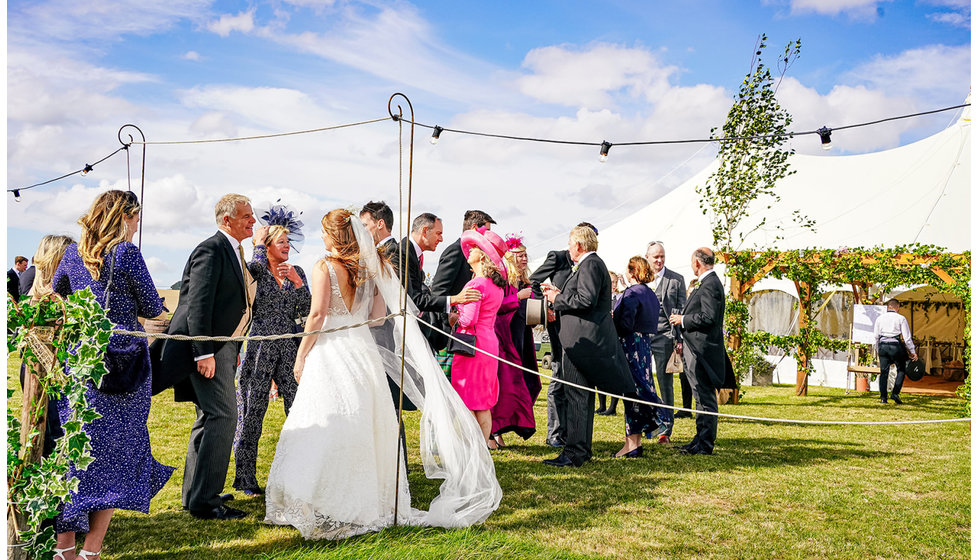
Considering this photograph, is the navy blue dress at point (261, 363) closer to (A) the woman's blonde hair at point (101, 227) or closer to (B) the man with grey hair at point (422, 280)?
(B) the man with grey hair at point (422, 280)

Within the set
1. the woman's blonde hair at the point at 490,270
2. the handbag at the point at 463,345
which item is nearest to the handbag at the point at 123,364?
the handbag at the point at 463,345

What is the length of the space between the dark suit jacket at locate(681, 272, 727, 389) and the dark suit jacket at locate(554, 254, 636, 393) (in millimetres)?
1032

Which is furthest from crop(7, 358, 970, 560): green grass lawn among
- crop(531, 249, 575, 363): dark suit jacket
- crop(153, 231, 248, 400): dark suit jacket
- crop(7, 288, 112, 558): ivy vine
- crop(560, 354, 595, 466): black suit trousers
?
crop(531, 249, 575, 363): dark suit jacket

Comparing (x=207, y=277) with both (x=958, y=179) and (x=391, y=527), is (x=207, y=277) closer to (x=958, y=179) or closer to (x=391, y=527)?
(x=391, y=527)

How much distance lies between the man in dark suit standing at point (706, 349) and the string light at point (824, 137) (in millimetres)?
1472

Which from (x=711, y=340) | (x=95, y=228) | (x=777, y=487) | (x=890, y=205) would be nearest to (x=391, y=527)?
(x=95, y=228)

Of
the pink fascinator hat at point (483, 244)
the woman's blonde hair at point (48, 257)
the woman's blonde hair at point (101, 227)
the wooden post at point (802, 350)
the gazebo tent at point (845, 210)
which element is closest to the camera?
the woman's blonde hair at point (101, 227)

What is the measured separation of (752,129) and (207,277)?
8.74 m

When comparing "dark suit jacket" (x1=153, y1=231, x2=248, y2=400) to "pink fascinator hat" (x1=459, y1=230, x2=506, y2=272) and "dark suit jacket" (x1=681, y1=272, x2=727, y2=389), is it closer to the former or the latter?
"pink fascinator hat" (x1=459, y1=230, x2=506, y2=272)

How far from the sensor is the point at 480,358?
18.1 ft

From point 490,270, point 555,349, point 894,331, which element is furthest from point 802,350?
point 490,270

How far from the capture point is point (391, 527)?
3881mm

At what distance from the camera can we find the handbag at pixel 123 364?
3.28 metres

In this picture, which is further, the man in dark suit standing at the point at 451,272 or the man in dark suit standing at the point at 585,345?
the man in dark suit standing at the point at 451,272
